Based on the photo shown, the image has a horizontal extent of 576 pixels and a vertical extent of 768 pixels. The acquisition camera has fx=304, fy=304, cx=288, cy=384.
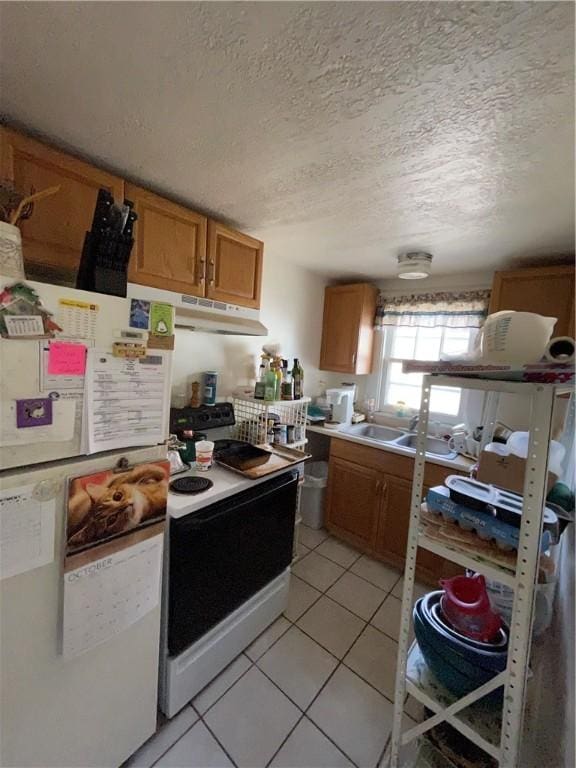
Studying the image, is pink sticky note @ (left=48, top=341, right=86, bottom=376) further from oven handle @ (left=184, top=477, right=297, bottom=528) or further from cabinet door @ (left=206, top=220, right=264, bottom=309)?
cabinet door @ (left=206, top=220, right=264, bottom=309)

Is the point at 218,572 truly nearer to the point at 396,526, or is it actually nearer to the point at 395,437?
the point at 396,526

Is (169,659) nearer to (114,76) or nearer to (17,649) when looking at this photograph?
(17,649)

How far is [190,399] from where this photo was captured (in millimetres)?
1903

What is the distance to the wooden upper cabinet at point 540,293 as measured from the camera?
1789mm

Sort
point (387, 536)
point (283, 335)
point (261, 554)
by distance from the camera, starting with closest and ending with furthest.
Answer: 1. point (261, 554)
2. point (387, 536)
3. point (283, 335)

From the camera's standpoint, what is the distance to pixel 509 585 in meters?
0.80

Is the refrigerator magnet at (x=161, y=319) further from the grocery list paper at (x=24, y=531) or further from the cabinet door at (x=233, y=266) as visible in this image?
the cabinet door at (x=233, y=266)

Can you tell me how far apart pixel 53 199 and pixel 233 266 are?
2.75ft

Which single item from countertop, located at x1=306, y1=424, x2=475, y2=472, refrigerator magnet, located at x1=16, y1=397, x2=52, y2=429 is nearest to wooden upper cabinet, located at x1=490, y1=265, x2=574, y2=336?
countertop, located at x1=306, y1=424, x2=475, y2=472

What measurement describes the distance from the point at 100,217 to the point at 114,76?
14.0 inches

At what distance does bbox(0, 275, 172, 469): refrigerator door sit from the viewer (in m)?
0.73

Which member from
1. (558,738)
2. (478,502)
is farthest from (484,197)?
(558,738)

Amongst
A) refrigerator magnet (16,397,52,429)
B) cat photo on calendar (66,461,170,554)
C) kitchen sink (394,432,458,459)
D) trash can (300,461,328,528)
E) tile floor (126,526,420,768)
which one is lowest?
tile floor (126,526,420,768)

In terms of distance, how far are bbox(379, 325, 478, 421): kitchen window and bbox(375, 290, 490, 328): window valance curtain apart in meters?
0.09
